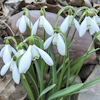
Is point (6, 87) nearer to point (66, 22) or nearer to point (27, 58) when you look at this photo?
point (27, 58)

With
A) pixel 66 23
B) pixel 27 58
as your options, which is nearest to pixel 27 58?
pixel 27 58

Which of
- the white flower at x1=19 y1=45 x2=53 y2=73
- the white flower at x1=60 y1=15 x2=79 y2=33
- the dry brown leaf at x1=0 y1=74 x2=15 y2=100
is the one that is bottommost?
the dry brown leaf at x1=0 y1=74 x2=15 y2=100

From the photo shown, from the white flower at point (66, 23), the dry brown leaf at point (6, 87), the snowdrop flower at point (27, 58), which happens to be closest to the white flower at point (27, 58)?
the snowdrop flower at point (27, 58)

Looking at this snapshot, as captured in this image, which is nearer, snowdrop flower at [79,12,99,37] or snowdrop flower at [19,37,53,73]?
snowdrop flower at [19,37,53,73]

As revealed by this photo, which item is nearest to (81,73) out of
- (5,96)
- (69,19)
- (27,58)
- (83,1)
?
(69,19)

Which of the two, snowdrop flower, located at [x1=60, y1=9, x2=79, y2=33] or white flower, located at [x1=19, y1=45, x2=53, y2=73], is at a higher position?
snowdrop flower, located at [x1=60, y1=9, x2=79, y2=33]

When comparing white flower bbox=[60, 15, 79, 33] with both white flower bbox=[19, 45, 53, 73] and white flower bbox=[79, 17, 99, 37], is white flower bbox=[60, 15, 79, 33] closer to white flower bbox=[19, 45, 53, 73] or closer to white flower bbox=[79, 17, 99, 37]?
white flower bbox=[79, 17, 99, 37]

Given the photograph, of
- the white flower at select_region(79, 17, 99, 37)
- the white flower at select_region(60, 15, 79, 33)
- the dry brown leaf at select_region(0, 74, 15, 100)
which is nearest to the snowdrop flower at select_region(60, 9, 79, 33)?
the white flower at select_region(60, 15, 79, 33)

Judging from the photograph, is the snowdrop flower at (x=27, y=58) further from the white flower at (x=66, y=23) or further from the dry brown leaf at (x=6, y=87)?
the dry brown leaf at (x=6, y=87)

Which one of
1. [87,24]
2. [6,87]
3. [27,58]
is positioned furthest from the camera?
[6,87]

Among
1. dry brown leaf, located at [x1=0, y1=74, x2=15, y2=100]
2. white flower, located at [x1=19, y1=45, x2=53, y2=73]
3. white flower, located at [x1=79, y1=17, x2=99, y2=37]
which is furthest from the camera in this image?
dry brown leaf, located at [x1=0, y1=74, x2=15, y2=100]

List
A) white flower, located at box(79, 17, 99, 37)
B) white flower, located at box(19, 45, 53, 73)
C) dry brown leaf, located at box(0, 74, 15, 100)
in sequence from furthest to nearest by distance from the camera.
Answer: dry brown leaf, located at box(0, 74, 15, 100), white flower, located at box(79, 17, 99, 37), white flower, located at box(19, 45, 53, 73)

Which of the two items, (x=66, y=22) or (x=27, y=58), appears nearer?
(x=27, y=58)

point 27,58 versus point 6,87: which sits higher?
point 27,58
